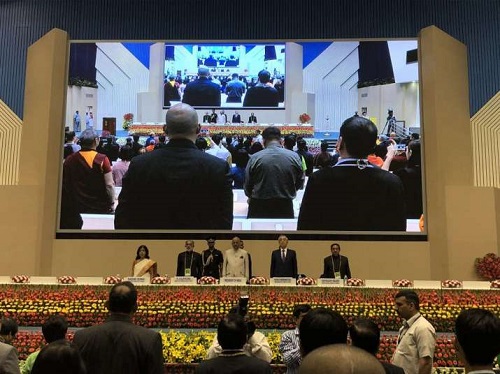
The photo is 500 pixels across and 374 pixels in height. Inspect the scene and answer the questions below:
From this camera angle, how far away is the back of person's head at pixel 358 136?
9586 mm

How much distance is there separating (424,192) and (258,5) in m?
5.12

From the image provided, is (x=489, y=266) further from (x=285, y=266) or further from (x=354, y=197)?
(x=285, y=266)

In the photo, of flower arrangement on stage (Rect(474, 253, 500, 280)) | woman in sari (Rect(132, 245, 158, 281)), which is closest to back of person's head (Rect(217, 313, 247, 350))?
woman in sari (Rect(132, 245, 158, 281))

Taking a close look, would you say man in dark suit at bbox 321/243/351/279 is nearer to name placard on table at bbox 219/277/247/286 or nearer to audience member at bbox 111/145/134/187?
name placard on table at bbox 219/277/247/286

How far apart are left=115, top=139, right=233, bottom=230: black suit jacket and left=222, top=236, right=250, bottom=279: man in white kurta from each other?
1.99m

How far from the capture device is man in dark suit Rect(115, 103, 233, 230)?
943cm

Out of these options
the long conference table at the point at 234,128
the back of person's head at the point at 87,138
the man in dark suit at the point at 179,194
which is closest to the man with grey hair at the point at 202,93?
the long conference table at the point at 234,128

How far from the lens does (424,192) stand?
30.9 ft

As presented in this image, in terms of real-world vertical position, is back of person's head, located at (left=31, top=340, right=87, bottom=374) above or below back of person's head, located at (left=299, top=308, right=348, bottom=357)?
below

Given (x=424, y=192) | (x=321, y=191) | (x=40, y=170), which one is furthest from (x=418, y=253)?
(x=40, y=170)

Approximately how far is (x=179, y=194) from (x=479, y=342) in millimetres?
8063

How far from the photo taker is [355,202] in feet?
30.8

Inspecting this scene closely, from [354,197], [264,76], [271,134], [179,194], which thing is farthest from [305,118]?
[179,194]

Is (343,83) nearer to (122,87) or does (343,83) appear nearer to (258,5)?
(258,5)
